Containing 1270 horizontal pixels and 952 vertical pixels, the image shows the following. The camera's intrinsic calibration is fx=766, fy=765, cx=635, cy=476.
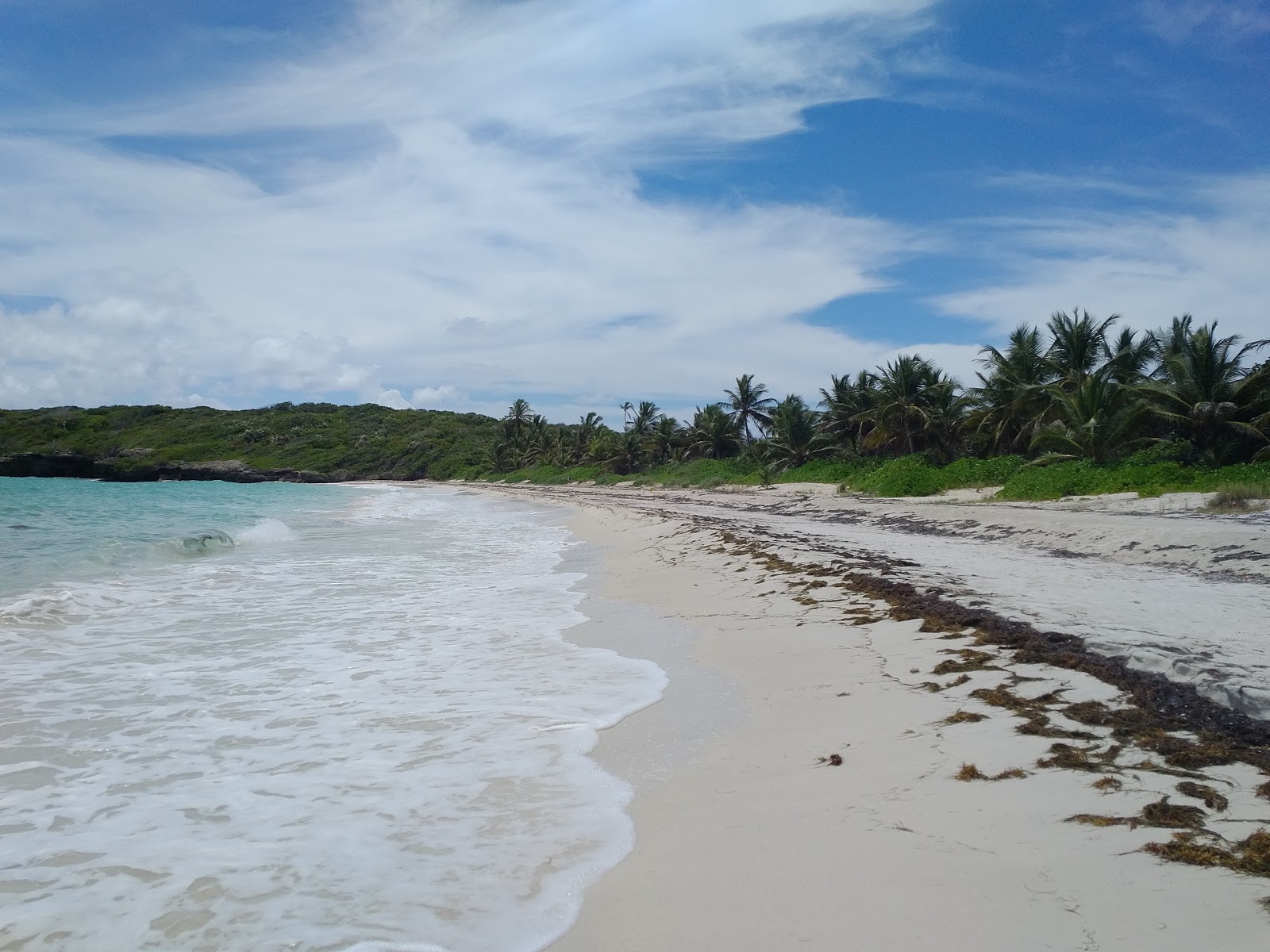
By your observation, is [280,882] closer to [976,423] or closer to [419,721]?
[419,721]

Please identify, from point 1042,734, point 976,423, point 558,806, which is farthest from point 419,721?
point 976,423

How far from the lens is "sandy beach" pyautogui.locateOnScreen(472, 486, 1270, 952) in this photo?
2629mm

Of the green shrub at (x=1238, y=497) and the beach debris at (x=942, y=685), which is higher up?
the green shrub at (x=1238, y=497)

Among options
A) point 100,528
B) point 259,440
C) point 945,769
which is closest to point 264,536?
point 100,528

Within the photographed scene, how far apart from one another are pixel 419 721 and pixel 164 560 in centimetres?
1316

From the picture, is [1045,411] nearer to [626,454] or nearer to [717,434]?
[717,434]

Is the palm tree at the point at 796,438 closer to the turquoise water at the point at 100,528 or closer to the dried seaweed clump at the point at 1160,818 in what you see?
the turquoise water at the point at 100,528

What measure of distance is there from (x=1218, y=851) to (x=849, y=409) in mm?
40109

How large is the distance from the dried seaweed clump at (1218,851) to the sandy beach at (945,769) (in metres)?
0.04

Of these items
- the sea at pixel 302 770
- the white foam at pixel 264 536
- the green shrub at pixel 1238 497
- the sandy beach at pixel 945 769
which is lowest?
the white foam at pixel 264 536

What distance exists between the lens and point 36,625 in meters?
9.06

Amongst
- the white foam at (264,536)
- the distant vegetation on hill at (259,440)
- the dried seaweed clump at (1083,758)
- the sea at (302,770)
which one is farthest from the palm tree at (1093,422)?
the distant vegetation on hill at (259,440)

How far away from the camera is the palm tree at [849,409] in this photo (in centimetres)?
4069

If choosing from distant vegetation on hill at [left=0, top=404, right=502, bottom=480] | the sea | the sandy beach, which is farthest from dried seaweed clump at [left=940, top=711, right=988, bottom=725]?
distant vegetation on hill at [left=0, top=404, right=502, bottom=480]
